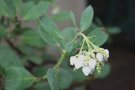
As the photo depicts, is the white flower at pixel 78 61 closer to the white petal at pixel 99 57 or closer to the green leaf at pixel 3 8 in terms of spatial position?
the white petal at pixel 99 57

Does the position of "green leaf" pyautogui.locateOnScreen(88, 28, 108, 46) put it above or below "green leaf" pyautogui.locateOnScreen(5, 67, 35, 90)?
above

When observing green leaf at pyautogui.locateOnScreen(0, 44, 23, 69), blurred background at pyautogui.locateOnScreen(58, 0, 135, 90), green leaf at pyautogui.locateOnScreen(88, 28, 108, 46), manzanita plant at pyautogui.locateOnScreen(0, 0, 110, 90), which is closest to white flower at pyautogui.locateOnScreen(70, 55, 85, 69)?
manzanita plant at pyautogui.locateOnScreen(0, 0, 110, 90)

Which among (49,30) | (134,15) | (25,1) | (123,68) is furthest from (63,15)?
(134,15)

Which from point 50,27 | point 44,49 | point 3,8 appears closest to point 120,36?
point 44,49

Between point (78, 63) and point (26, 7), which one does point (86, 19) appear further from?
point (26, 7)

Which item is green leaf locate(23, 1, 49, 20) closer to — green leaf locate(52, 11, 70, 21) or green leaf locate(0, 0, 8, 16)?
green leaf locate(0, 0, 8, 16)

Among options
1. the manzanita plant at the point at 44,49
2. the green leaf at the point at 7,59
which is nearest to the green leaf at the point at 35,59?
the manzanita plant at the point at 44,49

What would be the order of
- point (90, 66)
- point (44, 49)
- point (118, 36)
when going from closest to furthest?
1. point (90, 66)
2. point (44, 49)
3. point (118, 36)
